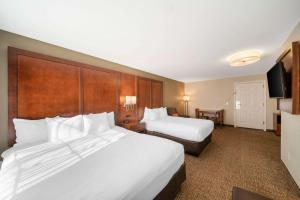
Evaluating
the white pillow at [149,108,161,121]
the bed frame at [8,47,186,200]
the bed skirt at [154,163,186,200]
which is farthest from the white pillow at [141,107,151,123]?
the bed skirt at [154,163,186,200]

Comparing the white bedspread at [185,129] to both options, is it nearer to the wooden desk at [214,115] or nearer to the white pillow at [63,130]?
the white pillow at [63,130]

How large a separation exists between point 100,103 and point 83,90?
0.50m

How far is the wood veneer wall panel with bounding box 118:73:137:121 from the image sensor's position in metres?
3.52

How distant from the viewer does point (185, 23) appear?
5.48ft

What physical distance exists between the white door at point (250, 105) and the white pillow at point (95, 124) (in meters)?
5.75

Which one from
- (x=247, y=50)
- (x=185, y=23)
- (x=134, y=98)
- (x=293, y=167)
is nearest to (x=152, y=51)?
(x=185, y=23)

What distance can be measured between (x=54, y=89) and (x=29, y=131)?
2.70 ft

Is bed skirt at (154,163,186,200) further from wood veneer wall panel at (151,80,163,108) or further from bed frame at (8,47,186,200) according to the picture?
wood veneer wall panel at (151,80,163,108)

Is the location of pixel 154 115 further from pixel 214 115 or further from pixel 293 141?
pixel 214 115

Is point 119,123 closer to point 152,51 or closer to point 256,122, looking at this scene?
point 152,51

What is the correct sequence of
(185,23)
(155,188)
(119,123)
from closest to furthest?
1. (155,188)
2. (185,23)
3. (119,123)

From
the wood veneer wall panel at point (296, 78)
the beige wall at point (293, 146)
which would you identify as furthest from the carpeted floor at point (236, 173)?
the wood veneer wall panel at point (296, 78)

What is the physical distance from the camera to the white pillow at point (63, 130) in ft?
6.29

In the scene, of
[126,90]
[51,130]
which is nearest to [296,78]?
[126,90]
